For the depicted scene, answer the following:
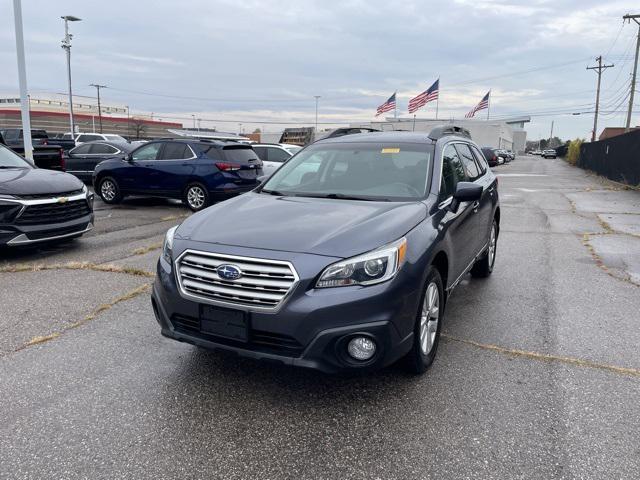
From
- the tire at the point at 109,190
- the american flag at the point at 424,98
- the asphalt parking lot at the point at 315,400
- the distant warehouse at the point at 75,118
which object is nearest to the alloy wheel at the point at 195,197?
the tire at the point at 109,190

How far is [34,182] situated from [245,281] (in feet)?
17.2

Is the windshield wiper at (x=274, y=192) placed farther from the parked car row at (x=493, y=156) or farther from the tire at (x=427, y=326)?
the parked car row at (x=493, y=156)

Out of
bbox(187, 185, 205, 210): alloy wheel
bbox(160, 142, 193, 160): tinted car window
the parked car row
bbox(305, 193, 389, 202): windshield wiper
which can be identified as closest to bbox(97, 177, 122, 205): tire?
bbox(160, 142, 193, 160): tinted car window

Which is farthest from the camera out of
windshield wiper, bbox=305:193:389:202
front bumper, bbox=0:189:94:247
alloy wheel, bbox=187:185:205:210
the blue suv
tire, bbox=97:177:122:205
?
tire, bbox=97:177:122:205

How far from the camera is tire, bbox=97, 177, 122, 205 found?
41.1 feet

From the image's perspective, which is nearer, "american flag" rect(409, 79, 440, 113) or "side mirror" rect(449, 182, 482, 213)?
"side mirror" rect(449, 182, 482, 213)

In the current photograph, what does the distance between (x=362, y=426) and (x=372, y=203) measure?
1643 millimetres

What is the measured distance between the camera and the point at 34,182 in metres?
6.82

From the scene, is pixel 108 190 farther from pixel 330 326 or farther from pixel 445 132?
pixel 330 326

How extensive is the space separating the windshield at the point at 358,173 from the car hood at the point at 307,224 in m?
0.28

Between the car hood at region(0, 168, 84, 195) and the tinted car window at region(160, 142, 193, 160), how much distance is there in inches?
174

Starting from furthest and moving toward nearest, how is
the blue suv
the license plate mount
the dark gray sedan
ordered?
1. the dark gray sedan
2. the blue suv
3. the license plate mount

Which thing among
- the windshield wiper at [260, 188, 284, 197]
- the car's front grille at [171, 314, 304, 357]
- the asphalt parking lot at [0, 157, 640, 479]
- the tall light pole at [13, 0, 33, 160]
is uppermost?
the tall light pole at [13, 0, 33, 160]

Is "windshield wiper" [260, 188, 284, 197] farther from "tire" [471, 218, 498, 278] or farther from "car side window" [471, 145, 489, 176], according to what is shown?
"tire" [471, 218, 498, 278]
